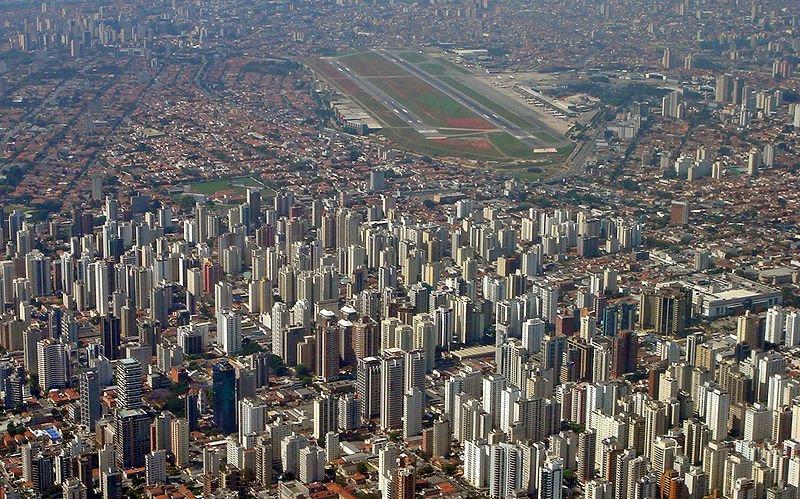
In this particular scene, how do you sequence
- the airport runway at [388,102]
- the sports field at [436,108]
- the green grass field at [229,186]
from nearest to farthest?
the green grass field at [229,186] → the sports field at [436,108] → the airport runway at [388,102]

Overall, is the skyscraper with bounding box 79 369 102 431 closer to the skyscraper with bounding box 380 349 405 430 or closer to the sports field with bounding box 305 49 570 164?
the skyscraper with bounding box 380 349 405 430

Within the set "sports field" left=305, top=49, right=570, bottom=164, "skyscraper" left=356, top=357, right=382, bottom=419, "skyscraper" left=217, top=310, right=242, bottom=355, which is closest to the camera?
"skyscraper" left=356, top=357, right=382, bottom=419

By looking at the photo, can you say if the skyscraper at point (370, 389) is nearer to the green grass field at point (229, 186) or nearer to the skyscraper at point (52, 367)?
the skyscraper at point (52, 367)

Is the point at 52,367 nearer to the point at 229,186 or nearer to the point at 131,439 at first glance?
the point at 131,439

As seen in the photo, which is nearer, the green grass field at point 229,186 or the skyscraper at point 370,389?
the skyscraper at point 370,389

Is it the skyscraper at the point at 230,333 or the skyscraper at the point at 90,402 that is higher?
the skyscraper at the point at 90,402

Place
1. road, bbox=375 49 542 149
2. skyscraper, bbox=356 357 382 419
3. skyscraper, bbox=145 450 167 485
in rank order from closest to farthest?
skyscraper, bbox=145 450 167 485 → skyscraper, bbox=356 357 382 419 → road, bbox=375 49 542 149

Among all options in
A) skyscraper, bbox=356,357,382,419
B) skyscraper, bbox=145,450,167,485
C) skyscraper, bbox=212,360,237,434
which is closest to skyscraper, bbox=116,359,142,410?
skyscraper, bbox=212,360,237,434

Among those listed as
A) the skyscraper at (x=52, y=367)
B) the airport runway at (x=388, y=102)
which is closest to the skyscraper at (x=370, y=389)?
the skyscraper at (x=52, y=367)
